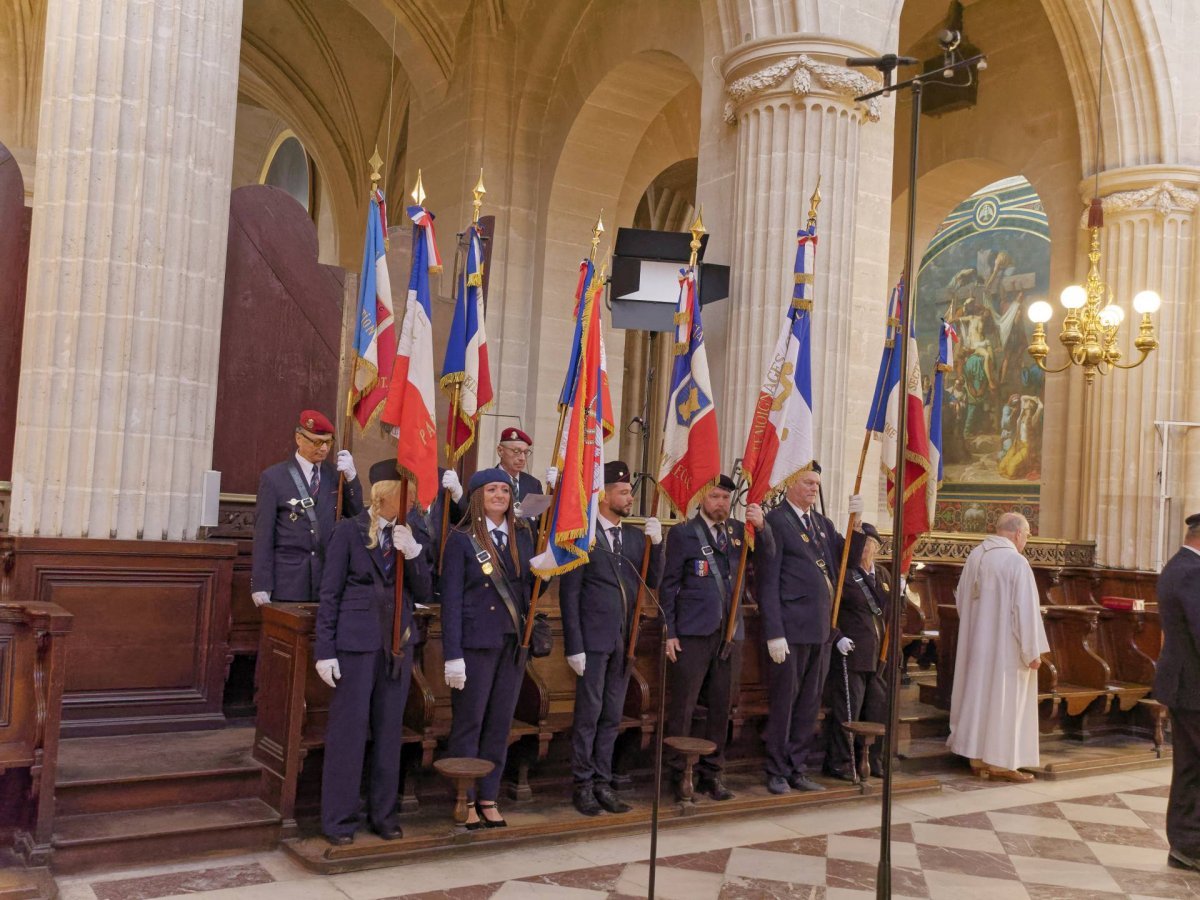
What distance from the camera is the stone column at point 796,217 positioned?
8062mm

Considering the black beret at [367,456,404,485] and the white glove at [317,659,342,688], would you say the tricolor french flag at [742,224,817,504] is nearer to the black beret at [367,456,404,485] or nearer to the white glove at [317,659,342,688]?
the black beret at [367,456,404,485]

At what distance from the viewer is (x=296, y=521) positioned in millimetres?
5742

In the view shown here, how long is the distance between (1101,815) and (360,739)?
4.29 meters

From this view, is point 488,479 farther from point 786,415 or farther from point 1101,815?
point 1101,815

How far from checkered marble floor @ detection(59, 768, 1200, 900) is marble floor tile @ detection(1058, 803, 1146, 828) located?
0.04 feet

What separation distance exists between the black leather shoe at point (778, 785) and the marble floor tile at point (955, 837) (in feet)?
2.28

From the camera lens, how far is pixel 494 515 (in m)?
5.18

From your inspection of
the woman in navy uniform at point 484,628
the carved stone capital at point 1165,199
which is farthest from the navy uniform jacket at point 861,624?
the carved stone capital at point 1165,199

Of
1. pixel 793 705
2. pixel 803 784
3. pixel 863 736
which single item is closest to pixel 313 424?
pixel 793 705

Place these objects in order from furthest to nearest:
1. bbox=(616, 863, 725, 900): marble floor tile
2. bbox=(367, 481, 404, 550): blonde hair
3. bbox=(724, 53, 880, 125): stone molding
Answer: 1. bbox=(724, 53, 880, 125): stone molding
2. bbox=(367, 481, 404, 550): blonde hair
3. bbox=(616, 863, 725, 900): marble floor tile

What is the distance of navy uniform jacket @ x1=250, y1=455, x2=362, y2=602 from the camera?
18.6 feet

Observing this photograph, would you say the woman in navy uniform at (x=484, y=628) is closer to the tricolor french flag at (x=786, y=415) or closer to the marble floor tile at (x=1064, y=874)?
the tricolor french flag at (x=786, y=415)

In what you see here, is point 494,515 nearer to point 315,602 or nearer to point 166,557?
point 315,602

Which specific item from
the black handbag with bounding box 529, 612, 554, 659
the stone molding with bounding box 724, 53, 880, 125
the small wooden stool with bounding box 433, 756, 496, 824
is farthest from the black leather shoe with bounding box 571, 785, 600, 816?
the stone molding with bounding box 724, 53, 880, 125
